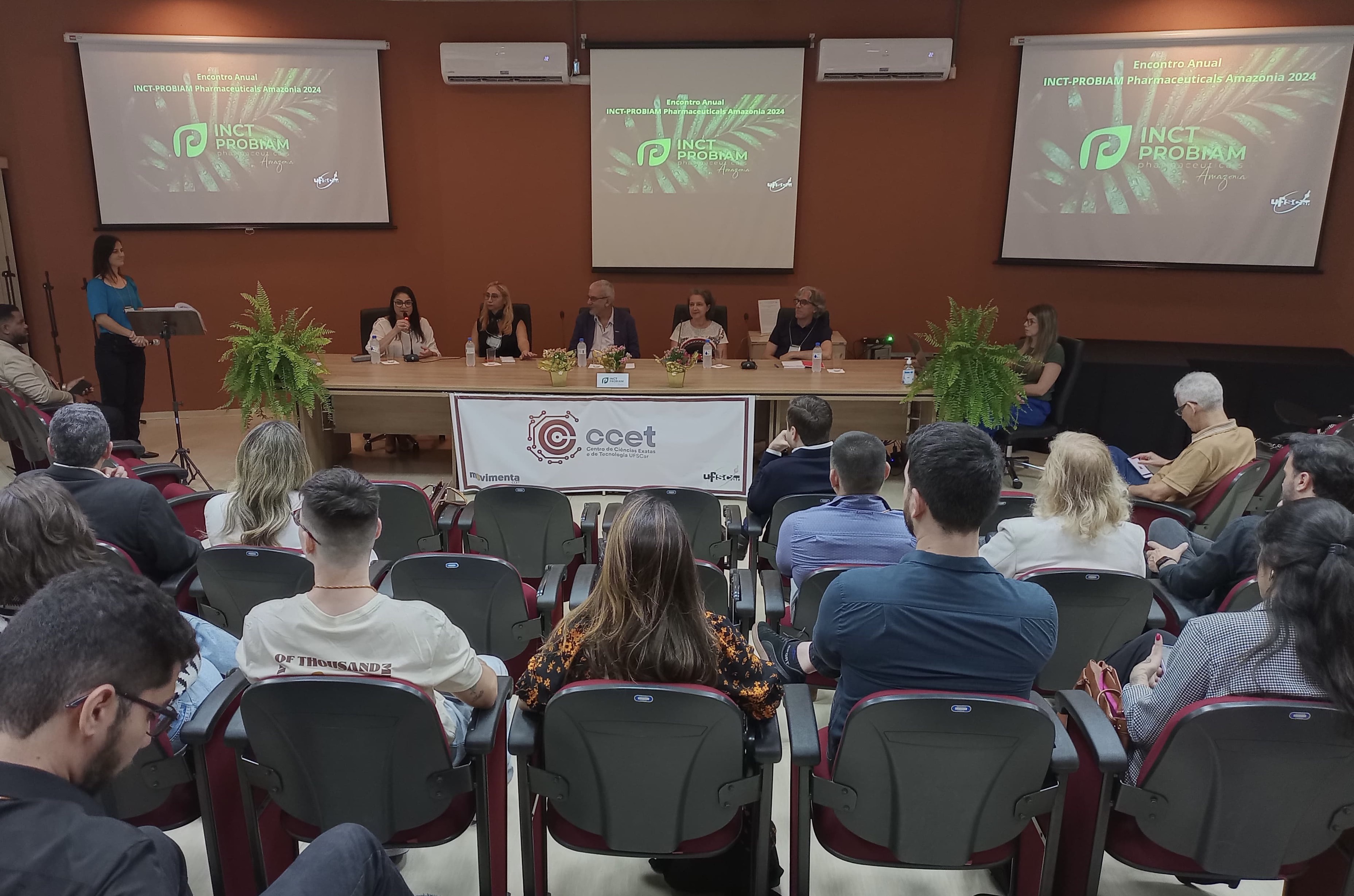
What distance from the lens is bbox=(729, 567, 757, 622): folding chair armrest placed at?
9.45ft

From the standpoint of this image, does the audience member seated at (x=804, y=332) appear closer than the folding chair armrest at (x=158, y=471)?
No

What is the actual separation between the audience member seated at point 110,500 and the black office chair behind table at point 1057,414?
188 inches

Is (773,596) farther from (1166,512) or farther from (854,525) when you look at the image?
(1166,512)

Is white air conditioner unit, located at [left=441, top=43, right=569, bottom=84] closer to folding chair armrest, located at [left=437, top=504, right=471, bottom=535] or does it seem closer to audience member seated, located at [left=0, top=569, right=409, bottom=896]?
folding chair armrest, located at [left=437, top=504, right=471, bottom=535]

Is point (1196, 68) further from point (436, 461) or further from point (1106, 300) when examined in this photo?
point (436, 461)

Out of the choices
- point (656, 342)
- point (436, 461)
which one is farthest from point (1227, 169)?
point (436, 461)

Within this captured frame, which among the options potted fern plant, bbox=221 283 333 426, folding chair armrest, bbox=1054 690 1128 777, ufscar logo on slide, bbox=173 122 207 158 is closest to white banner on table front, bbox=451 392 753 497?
potted fern plant, bbox=221 283 333 426

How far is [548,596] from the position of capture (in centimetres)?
291

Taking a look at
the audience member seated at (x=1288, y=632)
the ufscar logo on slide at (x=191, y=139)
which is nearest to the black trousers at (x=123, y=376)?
the ufscar logo on slide at (x=191, y=139)

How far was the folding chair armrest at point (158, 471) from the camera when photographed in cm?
386

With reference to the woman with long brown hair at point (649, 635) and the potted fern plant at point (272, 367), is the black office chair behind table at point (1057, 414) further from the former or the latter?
the potted fern plant at point (272, 367)

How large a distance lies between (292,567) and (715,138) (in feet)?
18.9

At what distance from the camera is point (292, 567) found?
274 centimetres

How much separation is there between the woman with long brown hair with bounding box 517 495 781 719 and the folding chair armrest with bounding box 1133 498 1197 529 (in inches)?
90.5
